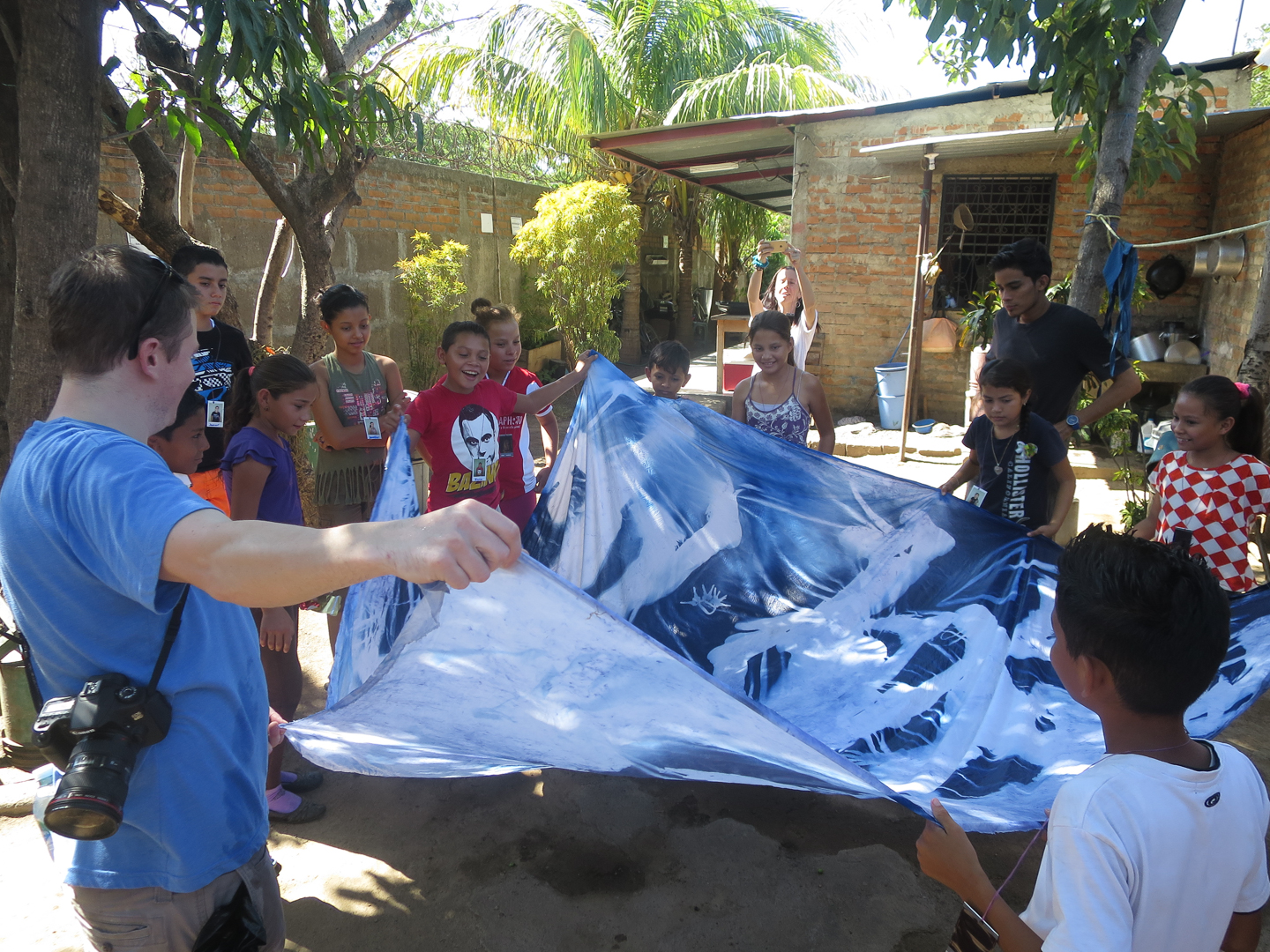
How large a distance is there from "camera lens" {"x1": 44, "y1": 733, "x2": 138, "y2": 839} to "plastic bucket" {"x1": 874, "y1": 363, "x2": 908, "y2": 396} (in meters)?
6.72

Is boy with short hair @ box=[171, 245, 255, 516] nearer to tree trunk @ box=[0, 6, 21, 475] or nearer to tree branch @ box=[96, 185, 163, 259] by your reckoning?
tree trunk @ box=[0, 6, 21, 475]

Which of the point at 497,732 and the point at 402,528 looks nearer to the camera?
the point at 402,528

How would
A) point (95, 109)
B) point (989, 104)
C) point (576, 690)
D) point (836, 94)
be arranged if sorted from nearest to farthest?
point (576, 690) → point (95, 109) → point (989, 104) → point (836, 94)

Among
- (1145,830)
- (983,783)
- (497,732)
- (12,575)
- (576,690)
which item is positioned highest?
(12,575)

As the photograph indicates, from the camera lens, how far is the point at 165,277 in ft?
3.62

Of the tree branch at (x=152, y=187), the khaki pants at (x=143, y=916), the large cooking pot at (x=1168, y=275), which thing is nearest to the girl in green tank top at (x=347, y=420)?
the tree branch at (x=152, y=187)

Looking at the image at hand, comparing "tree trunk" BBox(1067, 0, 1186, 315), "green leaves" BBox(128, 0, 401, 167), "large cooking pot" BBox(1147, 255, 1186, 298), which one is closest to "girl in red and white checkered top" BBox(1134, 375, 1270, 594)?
"tree trunk" BBox(1067, 0, 1186, 315)

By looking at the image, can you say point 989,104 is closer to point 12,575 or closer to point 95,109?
point 95,109

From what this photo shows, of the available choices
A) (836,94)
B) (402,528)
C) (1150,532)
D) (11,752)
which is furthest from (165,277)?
(836,94)

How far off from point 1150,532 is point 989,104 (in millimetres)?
5191

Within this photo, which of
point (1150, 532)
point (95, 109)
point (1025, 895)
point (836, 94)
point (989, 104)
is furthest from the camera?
point (836, 94)

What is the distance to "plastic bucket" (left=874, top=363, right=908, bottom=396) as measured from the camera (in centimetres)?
698

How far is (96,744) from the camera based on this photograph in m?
0.97

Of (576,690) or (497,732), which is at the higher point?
(576,690)
